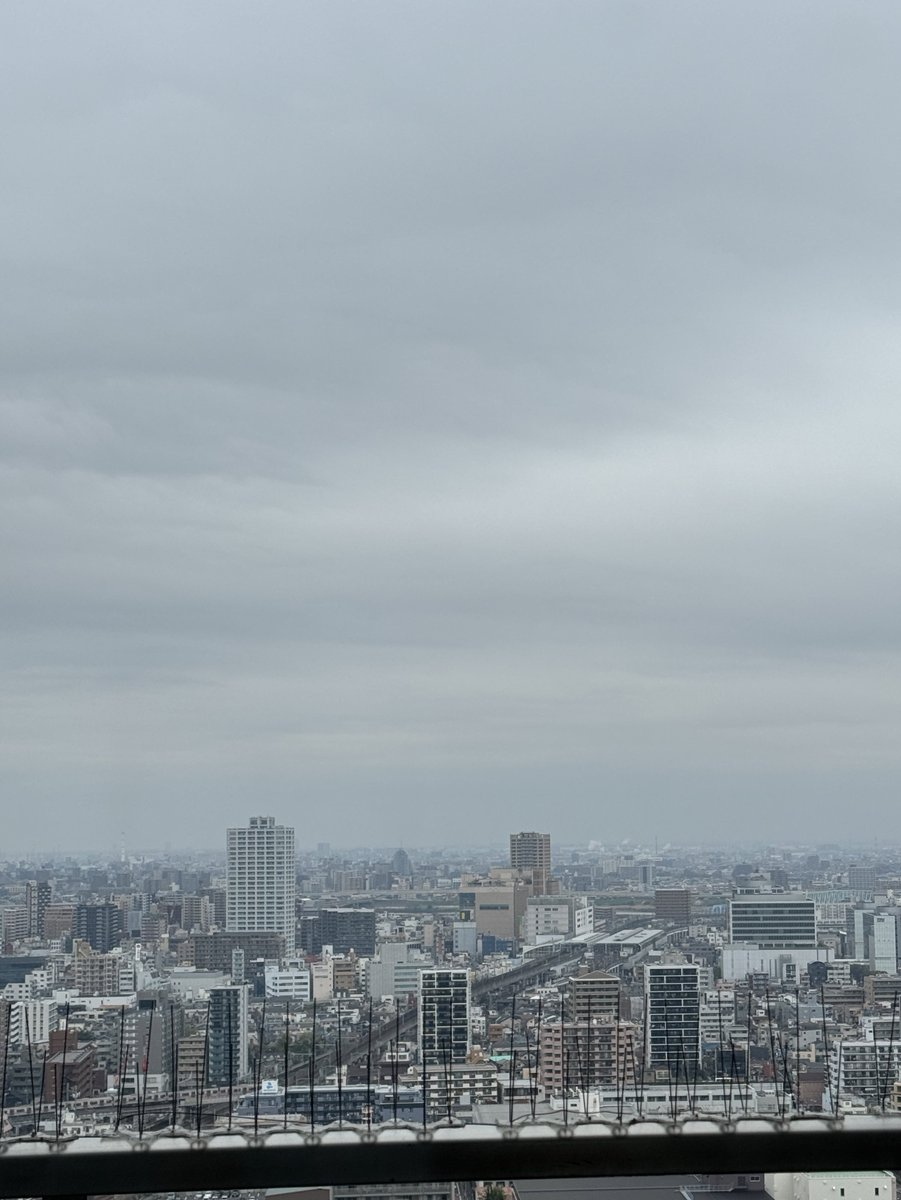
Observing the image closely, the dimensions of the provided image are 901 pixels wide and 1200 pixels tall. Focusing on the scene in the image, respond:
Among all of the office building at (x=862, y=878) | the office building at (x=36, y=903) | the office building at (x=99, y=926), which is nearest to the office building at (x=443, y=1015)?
the office building at (x=99, y=926)

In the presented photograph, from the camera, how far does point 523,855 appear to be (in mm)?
10836

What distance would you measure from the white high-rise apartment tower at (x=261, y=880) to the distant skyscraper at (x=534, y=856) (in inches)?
79.5

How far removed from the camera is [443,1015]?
4.12 meters

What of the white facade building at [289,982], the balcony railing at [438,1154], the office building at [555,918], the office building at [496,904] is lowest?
the office building at [555,918]

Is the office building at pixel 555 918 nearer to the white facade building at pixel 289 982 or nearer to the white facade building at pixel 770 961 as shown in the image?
the white facade building at pixel 770 961

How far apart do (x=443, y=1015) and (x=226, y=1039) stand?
3.77 ft

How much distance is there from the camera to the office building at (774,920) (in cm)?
683

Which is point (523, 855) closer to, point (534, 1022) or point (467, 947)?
point (467, 947)

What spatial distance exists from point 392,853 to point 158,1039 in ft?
27.0

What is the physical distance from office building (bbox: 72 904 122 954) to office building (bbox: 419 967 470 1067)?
9.07 feet

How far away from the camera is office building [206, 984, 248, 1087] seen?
2652mm

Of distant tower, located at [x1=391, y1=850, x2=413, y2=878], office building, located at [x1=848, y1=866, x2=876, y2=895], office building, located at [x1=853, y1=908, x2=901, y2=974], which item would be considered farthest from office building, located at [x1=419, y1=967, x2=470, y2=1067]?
distant tower, located at [x1=391, y1=850, x2=413, y2=878]

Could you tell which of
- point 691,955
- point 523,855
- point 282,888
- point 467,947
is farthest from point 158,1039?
point 523,855

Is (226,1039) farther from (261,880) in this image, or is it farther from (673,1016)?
(261,880)
